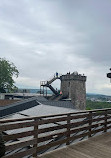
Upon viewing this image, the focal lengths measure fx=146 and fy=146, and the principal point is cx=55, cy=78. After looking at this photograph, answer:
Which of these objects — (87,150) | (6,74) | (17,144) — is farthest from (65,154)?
(6,74)

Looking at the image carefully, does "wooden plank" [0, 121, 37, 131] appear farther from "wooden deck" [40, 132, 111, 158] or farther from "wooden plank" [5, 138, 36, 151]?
"wooden deck" [40, 132, 111, 158]

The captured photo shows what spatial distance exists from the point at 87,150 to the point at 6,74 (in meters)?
35.1

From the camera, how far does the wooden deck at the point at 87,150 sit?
3.91 meters

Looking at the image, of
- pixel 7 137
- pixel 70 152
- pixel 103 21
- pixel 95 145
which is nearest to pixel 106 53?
pixel 103 21

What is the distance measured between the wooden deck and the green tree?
34363mm

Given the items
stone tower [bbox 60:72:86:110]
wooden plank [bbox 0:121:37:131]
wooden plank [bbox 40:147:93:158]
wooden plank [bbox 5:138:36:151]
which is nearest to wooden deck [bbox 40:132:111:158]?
wooden plank [bbox 40:147:93:158]

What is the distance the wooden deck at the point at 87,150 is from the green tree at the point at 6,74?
113 ft

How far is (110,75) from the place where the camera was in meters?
7.16

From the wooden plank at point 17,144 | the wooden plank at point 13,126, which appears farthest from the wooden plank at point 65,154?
the wooden plank at point 13,126

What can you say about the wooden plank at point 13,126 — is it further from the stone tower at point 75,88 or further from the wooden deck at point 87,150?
the stone tower at point 75,88

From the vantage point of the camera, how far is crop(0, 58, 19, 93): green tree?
119 ft

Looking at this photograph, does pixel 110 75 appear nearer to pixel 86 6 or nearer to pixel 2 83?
pixel 86 6

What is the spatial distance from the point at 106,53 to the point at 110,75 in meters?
5.51

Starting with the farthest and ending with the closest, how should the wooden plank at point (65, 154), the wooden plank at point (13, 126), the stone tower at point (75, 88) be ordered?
the stone tower at point (75, 88) < the wooden plank at point (65, 154) < the wooden plank at point (13, 126)
